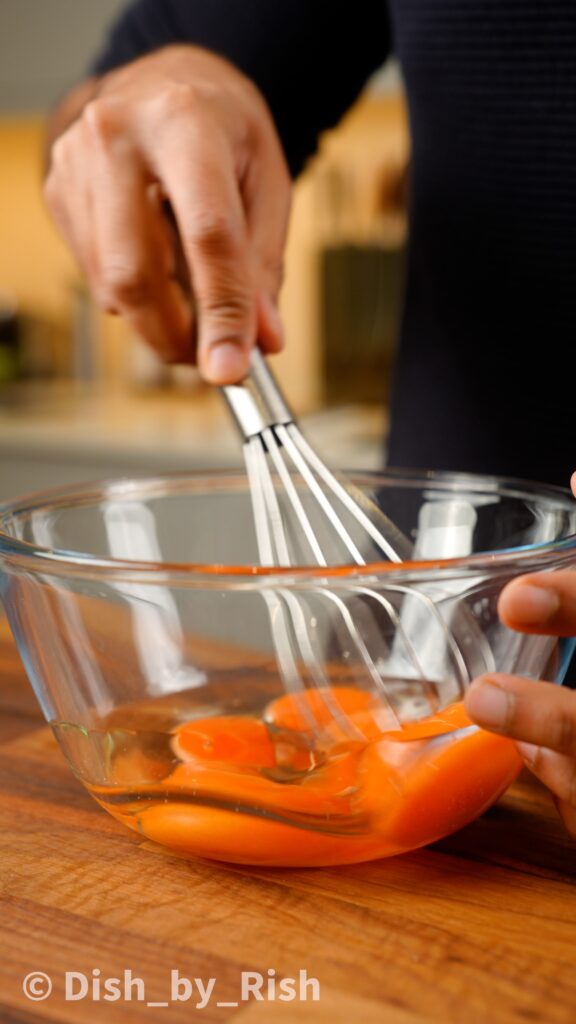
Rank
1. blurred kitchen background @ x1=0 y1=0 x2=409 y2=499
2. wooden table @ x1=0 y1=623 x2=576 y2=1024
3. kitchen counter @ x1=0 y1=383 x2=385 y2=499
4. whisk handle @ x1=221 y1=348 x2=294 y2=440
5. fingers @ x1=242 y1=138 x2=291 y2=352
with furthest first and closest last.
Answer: blurred kitchen background @ x1=0 y1=0 x2=409 y2=499, kitchen counter @ x1=0 y1=383 x2=385 y2=499, fingers @ x1=242 y1=138 x2=291 y2=352, whisk handle @ x1=221 y1=348 x2=294 y2=440, wooden table @ x1=0 y1=623 x2=576 y2=1024

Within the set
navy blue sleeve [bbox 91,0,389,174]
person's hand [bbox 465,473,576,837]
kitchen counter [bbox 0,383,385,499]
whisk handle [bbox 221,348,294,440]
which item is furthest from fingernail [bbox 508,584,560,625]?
kitchen counter [bbox 0,383,385,499]

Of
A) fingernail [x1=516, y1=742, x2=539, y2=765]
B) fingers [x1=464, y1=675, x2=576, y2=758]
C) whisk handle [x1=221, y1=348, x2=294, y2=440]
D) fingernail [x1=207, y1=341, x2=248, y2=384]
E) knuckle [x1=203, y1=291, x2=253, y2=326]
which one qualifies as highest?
knuckle [x1=203, y1=291, x2=253, y2=326]

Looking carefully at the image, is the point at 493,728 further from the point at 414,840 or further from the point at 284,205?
the point at 284,205

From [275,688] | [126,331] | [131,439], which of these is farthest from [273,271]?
[126,331]

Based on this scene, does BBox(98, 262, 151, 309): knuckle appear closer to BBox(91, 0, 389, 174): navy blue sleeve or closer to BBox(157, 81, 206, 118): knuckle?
BBox(157, 81, 206, 118): knuckle

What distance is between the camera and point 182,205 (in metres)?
0.59

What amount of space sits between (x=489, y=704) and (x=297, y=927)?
0.10 meters

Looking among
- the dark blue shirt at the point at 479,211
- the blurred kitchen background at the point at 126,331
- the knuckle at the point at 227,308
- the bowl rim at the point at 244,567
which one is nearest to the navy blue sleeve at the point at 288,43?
the dark blue shirt at the point at 479,211

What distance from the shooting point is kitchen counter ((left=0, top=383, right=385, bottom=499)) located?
5.98ft

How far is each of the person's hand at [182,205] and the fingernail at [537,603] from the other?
24cm

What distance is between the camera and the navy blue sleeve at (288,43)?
0.91 metres

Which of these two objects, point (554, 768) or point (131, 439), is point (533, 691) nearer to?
point (554, 768)

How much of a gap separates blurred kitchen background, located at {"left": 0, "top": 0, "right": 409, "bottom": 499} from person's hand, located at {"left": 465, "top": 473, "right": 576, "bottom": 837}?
1329 millimetres

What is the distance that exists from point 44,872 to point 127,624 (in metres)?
0.10
